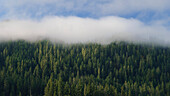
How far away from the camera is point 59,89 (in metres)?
104

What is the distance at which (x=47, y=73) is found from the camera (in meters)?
199

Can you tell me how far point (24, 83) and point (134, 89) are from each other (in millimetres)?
88409

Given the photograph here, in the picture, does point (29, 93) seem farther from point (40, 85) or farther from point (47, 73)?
point (47, 73)

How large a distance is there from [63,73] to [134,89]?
73.5m

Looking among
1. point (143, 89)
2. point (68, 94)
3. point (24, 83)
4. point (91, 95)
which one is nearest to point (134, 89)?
point (143, 89)

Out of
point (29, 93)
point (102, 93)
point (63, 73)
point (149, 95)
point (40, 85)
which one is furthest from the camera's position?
point (63, 73)

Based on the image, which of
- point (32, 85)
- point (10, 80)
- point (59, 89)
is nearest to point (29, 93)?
point (32, 85)

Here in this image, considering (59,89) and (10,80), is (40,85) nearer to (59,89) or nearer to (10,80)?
(10,80)

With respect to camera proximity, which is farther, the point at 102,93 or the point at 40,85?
the point at 40,85

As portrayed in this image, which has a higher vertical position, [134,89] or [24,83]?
[24,83]

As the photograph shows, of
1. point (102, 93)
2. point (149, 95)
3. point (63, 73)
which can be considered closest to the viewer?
point (102, 93)

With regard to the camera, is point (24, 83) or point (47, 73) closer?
point (24, 83)

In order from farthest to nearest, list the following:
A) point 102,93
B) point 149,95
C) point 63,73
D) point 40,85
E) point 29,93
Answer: point 63,73 → point 149,95 → point 40,85 → point 29,93 → point 102,93

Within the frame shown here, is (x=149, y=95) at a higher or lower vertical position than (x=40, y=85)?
lower
